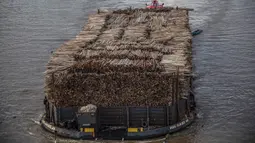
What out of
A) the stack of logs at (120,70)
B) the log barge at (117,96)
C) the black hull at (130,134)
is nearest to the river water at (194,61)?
the black hull at (130,134)

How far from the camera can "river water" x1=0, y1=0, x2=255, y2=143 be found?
36.6 metres

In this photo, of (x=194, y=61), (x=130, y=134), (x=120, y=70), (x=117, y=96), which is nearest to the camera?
(x=130, y=134)

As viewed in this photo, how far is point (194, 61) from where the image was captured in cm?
4919

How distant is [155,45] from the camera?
39531 mm

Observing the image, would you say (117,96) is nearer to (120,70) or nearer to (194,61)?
(120,70)

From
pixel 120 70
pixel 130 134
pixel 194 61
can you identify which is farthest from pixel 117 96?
pixel 194 61

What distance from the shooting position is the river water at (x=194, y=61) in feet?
120

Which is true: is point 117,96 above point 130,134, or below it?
above

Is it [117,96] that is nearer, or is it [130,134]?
[130,134]

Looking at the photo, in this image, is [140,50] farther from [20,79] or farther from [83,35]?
[20,79]

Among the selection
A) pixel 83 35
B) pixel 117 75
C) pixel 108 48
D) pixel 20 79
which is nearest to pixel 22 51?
pixel 20 79

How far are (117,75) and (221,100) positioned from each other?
34.6ft

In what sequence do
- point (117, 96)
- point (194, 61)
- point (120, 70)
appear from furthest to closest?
1. point (194, 61)
2. point (120, 70)
3. point (117, 96)

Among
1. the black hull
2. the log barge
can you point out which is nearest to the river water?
the black hull
